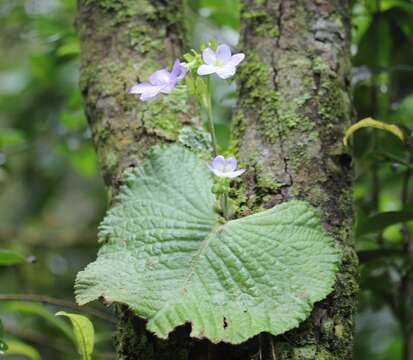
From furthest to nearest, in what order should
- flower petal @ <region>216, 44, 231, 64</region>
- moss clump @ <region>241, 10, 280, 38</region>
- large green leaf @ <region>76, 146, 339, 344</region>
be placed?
moss clump @ <region>241, 10, 280, 38</region> → flower petal @ <region>216, 44, 231, 64</region> → large green leaf @ <region>76, 146, 339, 344</region>

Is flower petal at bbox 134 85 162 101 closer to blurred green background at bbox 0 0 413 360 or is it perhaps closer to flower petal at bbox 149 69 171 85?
flower petal at bbox 149 69 171 85

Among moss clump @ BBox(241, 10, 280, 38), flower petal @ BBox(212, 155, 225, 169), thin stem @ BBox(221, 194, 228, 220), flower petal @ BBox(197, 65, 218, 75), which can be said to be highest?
flower petal @ BBox(197, 65, 218, 75)

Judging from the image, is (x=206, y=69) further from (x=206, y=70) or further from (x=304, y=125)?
(x=304, y=125)

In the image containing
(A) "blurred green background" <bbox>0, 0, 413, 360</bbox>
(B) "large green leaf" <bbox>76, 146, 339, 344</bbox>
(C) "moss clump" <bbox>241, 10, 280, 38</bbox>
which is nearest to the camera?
(B) "large green leaf" <bbox>76, 146, 339, 344</bbox>

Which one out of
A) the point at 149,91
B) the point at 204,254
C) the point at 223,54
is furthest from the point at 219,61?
the point at 204,254

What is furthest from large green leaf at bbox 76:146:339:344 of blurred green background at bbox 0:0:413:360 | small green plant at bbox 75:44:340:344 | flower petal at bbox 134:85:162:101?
blurred green background at bbox 0:0:413:360

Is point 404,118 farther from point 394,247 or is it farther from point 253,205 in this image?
point 253,205
